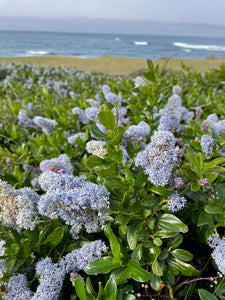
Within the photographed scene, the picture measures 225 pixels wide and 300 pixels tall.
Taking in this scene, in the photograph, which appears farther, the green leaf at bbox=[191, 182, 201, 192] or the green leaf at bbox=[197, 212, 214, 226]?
the green leaf at bbox=[197, 212, 214, 226]

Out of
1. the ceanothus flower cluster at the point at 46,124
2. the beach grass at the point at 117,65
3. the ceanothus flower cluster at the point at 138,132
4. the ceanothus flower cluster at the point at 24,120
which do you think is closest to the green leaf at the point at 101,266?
the ceanothus flower cluster at the point at 138,132

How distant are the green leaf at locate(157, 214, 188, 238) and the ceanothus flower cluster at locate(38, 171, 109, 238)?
1.11 ft

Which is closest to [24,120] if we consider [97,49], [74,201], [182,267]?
[74,201]

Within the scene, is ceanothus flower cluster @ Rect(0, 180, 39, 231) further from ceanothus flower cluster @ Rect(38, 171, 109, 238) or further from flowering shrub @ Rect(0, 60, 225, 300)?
ceanothus flower cluster @ Rect(38, 171, 109, 238)

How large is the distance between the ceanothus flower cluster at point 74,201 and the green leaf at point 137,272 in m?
0.25

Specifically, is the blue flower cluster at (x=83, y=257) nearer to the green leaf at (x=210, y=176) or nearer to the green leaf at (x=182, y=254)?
the green leaf at (x=182, y=254)

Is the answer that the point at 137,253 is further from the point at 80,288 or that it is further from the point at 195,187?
the point at 195,187

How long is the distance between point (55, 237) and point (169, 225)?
0.62 m

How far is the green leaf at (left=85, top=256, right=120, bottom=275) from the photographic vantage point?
1.16 metres

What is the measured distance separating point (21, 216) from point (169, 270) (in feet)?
2.70

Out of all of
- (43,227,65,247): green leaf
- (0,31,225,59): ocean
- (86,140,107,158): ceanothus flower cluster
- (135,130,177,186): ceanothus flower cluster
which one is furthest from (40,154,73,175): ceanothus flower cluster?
(0,31,225,59): ocean

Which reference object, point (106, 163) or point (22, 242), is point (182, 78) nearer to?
point (106, 163)

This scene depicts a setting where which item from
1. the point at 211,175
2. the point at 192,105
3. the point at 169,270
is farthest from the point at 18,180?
the point at 192,105

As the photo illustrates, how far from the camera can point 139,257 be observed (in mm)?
1302
